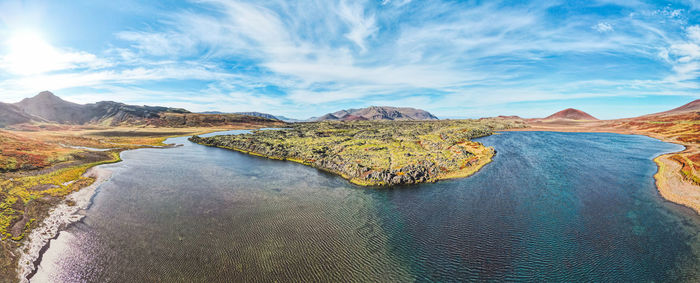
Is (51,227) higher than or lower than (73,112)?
lower

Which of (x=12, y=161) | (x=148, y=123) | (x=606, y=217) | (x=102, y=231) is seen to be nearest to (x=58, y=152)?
(x=12, y=161)

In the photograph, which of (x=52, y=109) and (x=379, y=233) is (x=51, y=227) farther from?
(x=52, y=109)

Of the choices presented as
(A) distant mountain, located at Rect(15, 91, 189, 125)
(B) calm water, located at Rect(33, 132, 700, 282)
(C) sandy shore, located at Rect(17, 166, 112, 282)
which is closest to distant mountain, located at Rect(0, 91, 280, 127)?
(A) distant mountain, located at Rect(15, 91, 189, 125)

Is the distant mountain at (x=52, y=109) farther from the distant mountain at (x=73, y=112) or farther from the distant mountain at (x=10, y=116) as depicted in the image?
the distant mountain at (x=10, y=116)

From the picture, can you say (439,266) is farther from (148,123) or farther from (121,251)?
(148,123)

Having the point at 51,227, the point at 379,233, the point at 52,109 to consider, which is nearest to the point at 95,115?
the point at 52,109

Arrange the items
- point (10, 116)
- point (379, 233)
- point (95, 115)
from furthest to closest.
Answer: point (95, 115) < point (10, 116) < point (379, 233)
